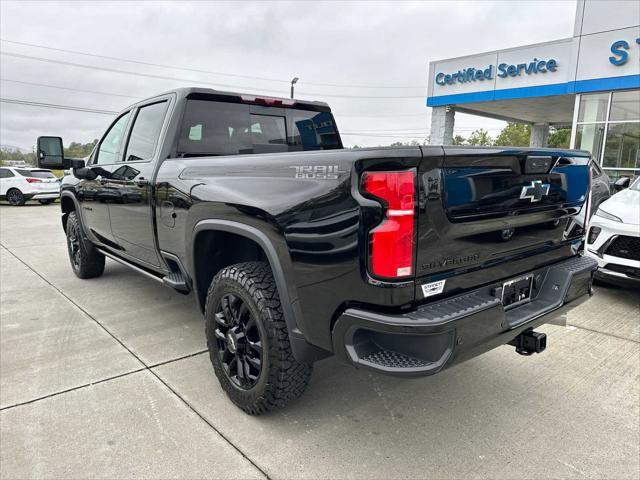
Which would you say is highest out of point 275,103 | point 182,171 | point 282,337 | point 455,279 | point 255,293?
point 275,103

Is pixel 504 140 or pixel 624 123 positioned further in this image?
pixel 504 140

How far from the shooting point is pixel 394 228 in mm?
1874

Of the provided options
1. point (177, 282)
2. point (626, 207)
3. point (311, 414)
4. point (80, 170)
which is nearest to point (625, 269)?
point (626, 207)

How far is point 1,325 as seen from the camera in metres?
4.18

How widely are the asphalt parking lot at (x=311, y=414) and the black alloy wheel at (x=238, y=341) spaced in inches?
9.7

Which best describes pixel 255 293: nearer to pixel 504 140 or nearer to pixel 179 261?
pixel 179 261

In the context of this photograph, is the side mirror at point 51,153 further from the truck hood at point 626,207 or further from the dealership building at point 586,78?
the dealership building at point 586,78

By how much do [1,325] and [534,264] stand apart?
4385 mm

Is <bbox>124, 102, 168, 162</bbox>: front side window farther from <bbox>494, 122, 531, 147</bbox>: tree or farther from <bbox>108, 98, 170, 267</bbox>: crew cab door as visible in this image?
<bbox>494, 122, 531, 147</bbox>: tree

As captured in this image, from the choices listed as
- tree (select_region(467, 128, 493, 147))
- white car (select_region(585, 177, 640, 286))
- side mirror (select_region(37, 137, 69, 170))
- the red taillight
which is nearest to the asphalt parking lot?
white car (select_region(585, 177, 640, 286))

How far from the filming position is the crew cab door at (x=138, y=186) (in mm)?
3646

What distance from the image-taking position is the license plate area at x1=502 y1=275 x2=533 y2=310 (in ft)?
7.81

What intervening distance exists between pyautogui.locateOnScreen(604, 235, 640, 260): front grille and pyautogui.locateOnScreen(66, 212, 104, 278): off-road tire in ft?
18.5

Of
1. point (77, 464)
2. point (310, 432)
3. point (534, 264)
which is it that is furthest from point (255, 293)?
point (534, 264)
